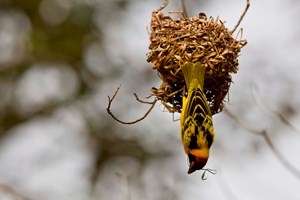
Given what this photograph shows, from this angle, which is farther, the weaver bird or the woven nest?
the woven nest

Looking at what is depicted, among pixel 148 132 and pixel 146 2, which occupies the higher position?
pixel 146 2

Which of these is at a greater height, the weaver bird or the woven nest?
the woven nest

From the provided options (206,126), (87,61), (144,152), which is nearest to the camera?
(206,126)

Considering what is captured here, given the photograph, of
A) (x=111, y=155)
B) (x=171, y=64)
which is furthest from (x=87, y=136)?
(x=171, y=64)

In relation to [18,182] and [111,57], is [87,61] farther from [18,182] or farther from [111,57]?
[18,182]

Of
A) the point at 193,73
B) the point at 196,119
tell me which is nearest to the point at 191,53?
the point at 193,73
